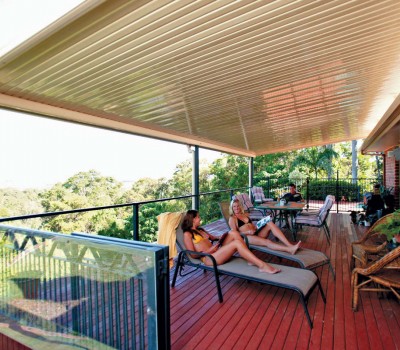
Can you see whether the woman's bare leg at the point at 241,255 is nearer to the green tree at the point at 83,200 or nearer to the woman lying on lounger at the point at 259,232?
the woman lying on lounger at the point at 259,232

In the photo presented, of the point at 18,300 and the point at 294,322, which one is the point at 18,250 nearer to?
the point at 18,300

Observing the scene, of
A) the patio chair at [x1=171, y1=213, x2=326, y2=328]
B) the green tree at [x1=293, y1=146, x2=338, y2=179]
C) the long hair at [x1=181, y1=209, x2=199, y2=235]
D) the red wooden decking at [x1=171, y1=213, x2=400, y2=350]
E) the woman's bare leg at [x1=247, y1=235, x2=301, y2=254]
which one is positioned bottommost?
the red wooden decking at [x1=171, y1=213, x2=400, y2=350]

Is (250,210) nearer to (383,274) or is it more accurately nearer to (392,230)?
(392,230)

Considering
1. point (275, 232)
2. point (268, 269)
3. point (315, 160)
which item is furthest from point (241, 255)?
point (315, 160)

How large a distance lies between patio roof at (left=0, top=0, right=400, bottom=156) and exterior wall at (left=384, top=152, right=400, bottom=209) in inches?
163

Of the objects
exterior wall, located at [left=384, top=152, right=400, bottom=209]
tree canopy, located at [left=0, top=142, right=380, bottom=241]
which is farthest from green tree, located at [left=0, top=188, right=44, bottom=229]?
exterior wall, located at [left=384, top=152, right=400, bottom=209]

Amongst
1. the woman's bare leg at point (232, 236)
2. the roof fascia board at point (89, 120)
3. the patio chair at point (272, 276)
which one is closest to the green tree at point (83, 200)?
the roof fascia board at point (89, 120)

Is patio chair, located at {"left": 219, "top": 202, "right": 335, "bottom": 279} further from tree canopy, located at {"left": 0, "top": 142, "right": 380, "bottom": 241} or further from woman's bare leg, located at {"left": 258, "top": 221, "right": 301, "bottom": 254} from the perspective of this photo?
tree canopy, located at {"left": 0, "top": 142, "right": 380, "bottom": 241}

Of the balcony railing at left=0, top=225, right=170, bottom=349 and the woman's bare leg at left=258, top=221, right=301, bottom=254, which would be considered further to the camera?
the woman's bare leg at left=258, top=221, right=301, bottom=254

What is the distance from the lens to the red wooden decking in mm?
2285

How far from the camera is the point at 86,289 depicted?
1.78m

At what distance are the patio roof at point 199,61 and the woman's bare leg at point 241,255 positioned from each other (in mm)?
2198

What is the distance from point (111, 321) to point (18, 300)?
4.04ft

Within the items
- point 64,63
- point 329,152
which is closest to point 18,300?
point 64,63
